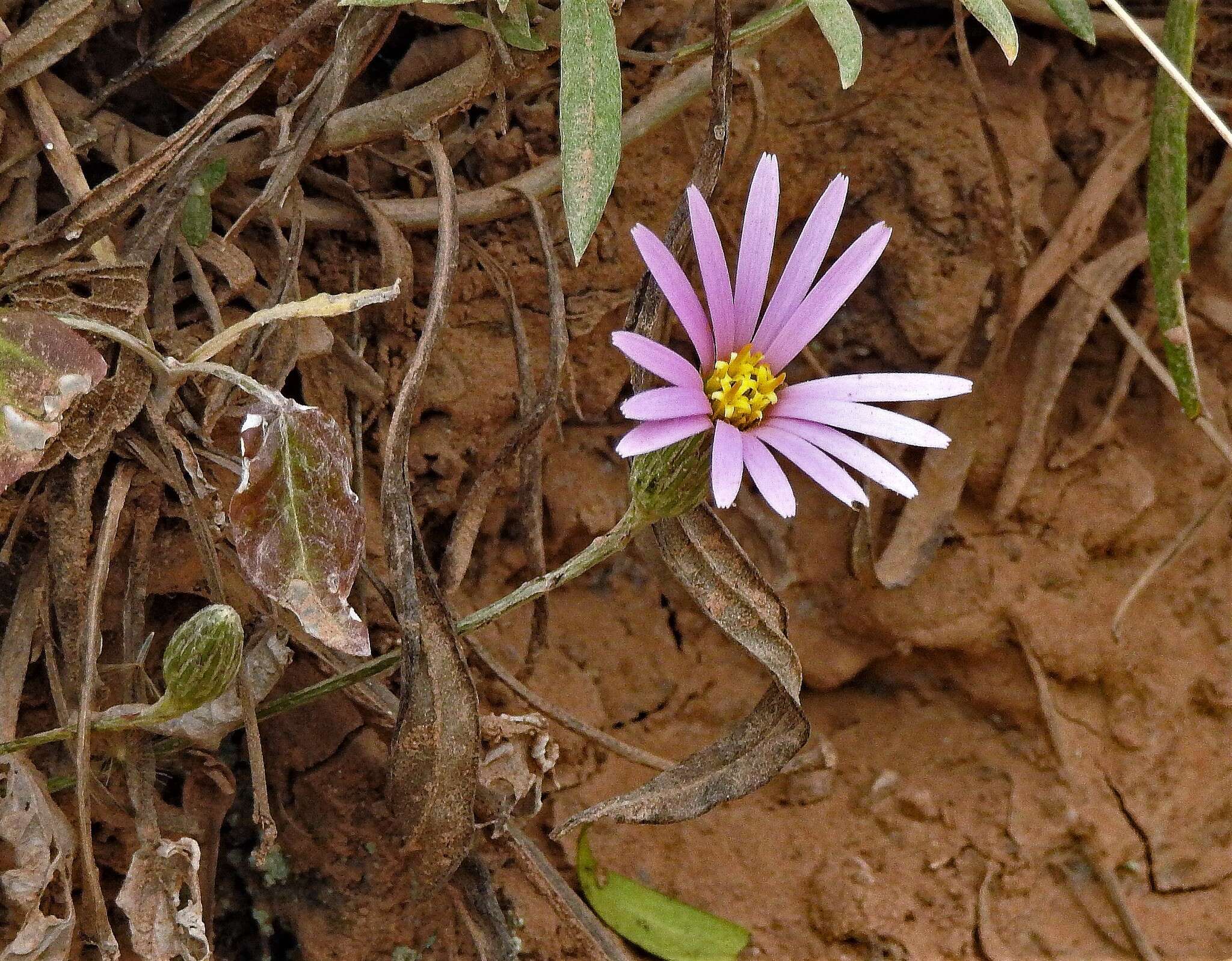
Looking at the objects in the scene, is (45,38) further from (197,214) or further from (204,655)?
(204,655)

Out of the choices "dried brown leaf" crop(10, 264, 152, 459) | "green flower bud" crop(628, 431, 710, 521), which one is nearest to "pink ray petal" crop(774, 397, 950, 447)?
"green flower bud" crop(628, 431, 710, 521)

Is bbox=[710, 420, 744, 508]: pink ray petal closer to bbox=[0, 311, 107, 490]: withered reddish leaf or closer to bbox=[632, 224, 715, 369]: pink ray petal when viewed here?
bbox=[632, 224, 715, 369]: pink ray petal

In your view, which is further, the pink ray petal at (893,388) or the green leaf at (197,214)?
the green leaf at (197,214)

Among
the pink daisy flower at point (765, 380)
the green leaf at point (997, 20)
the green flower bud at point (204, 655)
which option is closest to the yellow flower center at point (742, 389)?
the pink daisy flower at point (765, 380)

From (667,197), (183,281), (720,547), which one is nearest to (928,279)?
(667,197)

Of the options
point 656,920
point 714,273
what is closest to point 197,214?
point 714,273

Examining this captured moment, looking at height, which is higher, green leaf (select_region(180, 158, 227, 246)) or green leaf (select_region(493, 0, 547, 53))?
green leaf (select_region(493, 0, 547, 53))

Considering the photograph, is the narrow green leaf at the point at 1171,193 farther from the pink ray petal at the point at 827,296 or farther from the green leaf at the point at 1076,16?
the pink ray petal at the point at 827,296
